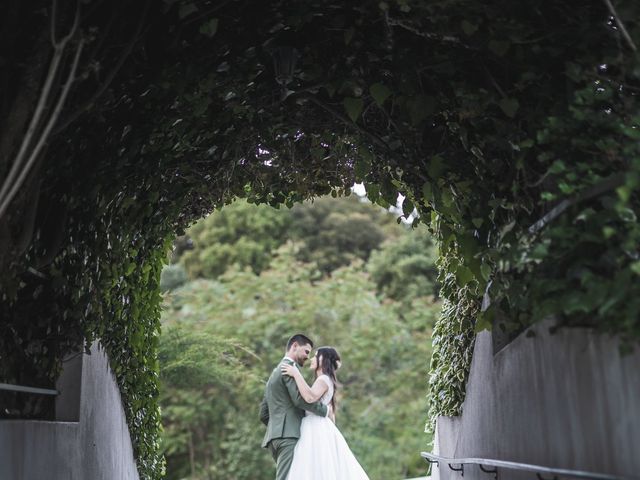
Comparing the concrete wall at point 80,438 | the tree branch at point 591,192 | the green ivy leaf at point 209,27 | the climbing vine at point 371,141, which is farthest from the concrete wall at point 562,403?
the concrete wall at point 80,438

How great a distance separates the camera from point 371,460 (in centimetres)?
1505

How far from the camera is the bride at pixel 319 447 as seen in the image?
699 cm

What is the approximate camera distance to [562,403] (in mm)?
2980

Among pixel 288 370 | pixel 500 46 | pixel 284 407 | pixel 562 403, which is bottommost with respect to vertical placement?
pixel 562 403

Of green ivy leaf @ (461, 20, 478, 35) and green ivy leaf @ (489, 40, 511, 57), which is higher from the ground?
green ivy leaf @ (461, 20, 478, 35)

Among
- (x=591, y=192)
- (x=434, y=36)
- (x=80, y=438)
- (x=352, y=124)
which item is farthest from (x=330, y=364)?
(x=591, y=192)

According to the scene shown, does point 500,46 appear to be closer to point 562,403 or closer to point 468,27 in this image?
point 468,27

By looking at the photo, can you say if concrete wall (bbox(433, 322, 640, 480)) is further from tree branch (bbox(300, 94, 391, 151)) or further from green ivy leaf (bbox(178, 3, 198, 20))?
green ivy leaf (bbox(178, 3, 198, 20))

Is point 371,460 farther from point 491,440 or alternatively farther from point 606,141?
point 606,141

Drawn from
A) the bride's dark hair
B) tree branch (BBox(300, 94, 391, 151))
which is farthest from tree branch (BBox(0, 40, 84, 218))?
the bride's dark hair

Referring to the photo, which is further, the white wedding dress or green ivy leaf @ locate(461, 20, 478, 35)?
the white wedding dress

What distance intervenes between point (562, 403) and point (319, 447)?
14.3 ft

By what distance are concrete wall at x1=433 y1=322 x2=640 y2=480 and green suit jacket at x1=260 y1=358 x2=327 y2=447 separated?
2658mm

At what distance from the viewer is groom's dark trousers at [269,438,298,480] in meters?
7.05
